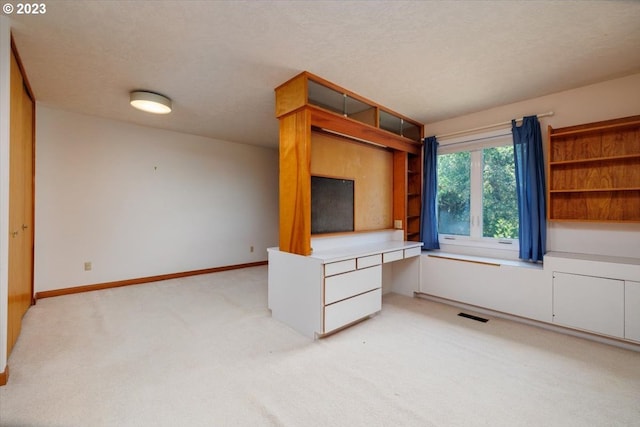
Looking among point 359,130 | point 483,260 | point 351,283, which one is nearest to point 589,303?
point 483,260

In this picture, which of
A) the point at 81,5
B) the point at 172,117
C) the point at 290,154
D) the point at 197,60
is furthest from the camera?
the point at 172,117

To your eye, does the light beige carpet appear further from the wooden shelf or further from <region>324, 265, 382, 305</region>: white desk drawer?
the wooden shelf

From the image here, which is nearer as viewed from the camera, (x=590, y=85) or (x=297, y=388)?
(x=297, y=388)

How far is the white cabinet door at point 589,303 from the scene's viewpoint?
2475 millimetres

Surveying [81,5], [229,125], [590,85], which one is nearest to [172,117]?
[229,125]

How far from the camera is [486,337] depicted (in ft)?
8.82

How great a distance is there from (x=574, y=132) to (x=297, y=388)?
3630mm

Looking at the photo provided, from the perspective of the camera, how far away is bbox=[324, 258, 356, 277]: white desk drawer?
2595 mm

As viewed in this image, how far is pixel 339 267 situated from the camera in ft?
8.87

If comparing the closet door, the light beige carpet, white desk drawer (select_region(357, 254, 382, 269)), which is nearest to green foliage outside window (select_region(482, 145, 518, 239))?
the light beige carpet

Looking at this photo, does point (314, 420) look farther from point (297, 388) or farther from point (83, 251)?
point (83, 251)

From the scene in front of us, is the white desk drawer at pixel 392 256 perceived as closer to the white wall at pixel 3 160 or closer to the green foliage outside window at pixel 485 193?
the green foliage outside window at pixel 485 193

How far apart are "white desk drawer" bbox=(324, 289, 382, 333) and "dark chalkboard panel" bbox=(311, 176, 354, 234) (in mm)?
830

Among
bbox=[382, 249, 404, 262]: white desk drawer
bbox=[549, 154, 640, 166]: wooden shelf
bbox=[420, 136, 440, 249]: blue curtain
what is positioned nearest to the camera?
bbox=[549, 154, 640, 166]: wooden shelf
